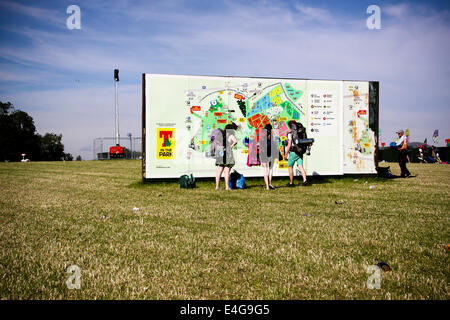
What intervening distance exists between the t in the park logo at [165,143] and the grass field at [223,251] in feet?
17.6

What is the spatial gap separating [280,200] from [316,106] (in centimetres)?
697

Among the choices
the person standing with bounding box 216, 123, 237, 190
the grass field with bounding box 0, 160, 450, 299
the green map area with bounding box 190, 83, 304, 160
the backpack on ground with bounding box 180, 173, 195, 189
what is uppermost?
the green map area with bounding box 190, 83, 304, 160

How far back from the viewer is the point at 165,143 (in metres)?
12.5

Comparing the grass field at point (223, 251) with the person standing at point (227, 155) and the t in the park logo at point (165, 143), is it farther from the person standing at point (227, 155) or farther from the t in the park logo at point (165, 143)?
the t in the park logo at point (165, 143)

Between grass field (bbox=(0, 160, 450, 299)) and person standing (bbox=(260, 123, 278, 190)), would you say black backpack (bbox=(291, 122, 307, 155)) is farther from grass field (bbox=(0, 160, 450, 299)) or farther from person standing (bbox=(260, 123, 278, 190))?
grass field (bbox=(0, 160, 450, 299))

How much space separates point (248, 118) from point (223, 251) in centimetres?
962

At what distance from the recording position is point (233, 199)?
8367 millimetres

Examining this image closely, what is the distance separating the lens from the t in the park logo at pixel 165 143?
1242 cm

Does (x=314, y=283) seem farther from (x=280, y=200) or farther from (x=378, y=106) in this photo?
(x=378, y=106)

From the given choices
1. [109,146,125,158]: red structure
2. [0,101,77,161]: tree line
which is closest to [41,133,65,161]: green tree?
[0,101,77,161]: tree line

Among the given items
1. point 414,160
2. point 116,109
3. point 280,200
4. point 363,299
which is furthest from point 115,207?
point 414,160

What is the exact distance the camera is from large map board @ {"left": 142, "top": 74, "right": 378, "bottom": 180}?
12.4m

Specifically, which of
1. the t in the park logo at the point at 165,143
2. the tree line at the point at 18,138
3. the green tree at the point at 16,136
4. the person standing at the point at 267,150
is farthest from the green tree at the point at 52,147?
the person standing at the point at 267,150

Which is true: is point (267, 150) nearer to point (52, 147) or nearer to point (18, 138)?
point (18, 138)
